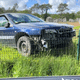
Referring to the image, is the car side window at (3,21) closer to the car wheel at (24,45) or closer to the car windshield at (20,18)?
the car windshield at (20,18)

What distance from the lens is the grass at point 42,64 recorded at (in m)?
3.84

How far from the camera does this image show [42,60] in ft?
13.3

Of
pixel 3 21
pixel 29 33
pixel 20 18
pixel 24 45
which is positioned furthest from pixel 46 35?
pixel 3 21

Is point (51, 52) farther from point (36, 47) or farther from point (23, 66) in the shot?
point (23, 66)

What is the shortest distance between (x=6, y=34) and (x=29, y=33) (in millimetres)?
1039

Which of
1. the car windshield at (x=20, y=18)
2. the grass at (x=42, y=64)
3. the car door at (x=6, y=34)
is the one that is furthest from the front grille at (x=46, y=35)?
the car door at (x=6, y=34)

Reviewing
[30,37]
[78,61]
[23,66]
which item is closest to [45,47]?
[30,37]

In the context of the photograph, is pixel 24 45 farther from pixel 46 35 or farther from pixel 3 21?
pixel 3 21

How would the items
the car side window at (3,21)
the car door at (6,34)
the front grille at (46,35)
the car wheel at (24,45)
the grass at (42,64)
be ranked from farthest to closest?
the car side window at (3,21) < the car door at (6,34) < the car wheel at (24,45) < the front grille at (46,35) < the grass at (42,64)

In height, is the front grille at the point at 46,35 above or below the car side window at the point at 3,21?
below

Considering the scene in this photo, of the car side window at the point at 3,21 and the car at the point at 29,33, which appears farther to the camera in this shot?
the car side window at the point at 3,21

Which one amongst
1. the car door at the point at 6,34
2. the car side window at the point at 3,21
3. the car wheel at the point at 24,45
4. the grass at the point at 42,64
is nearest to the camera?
the grass at the point at 42,64

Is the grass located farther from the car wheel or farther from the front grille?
the front grille

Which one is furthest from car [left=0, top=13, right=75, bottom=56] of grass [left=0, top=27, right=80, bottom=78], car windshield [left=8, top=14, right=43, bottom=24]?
grass [left=0, top=27, right=80, bottom=78]
